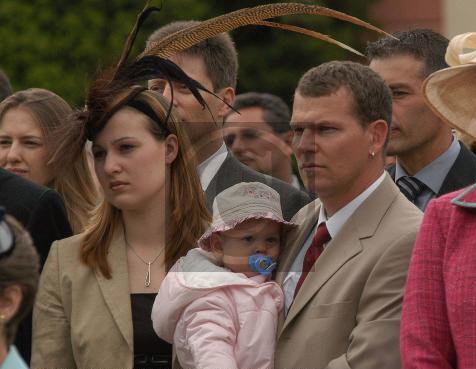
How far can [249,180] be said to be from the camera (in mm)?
6133

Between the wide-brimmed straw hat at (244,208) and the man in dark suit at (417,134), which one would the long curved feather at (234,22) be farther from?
the man in dark suit at (417,134)

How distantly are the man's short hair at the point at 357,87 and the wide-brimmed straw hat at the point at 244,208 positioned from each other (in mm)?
479

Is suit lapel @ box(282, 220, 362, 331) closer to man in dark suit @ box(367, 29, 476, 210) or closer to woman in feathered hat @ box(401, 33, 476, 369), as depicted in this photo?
woman in feathered hat @ box(401, 33, 476, 369)

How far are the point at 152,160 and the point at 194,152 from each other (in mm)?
282

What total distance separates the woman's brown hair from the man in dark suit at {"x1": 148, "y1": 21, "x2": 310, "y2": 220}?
1.80m

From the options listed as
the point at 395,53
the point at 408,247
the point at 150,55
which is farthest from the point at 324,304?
the point at 395,53

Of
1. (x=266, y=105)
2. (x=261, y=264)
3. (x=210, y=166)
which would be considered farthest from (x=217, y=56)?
(x=266, y=105)

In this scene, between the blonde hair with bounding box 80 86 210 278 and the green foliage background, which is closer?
the blonde hair with bounding box 80 86 210 278

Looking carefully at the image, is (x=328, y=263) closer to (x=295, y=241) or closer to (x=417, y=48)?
(x=295, y=241)

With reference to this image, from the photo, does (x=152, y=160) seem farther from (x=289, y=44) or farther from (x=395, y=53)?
(x=289, y=44)

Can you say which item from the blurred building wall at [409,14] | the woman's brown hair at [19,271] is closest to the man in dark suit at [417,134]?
the woman's brown hair at [19,271]

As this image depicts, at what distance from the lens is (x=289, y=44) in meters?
23.7

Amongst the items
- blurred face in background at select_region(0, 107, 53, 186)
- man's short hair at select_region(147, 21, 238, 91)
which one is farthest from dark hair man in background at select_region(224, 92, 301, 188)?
blurred face in background at select_region(0, 107, 53, 186)

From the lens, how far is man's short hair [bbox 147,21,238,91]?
23.3 feet
